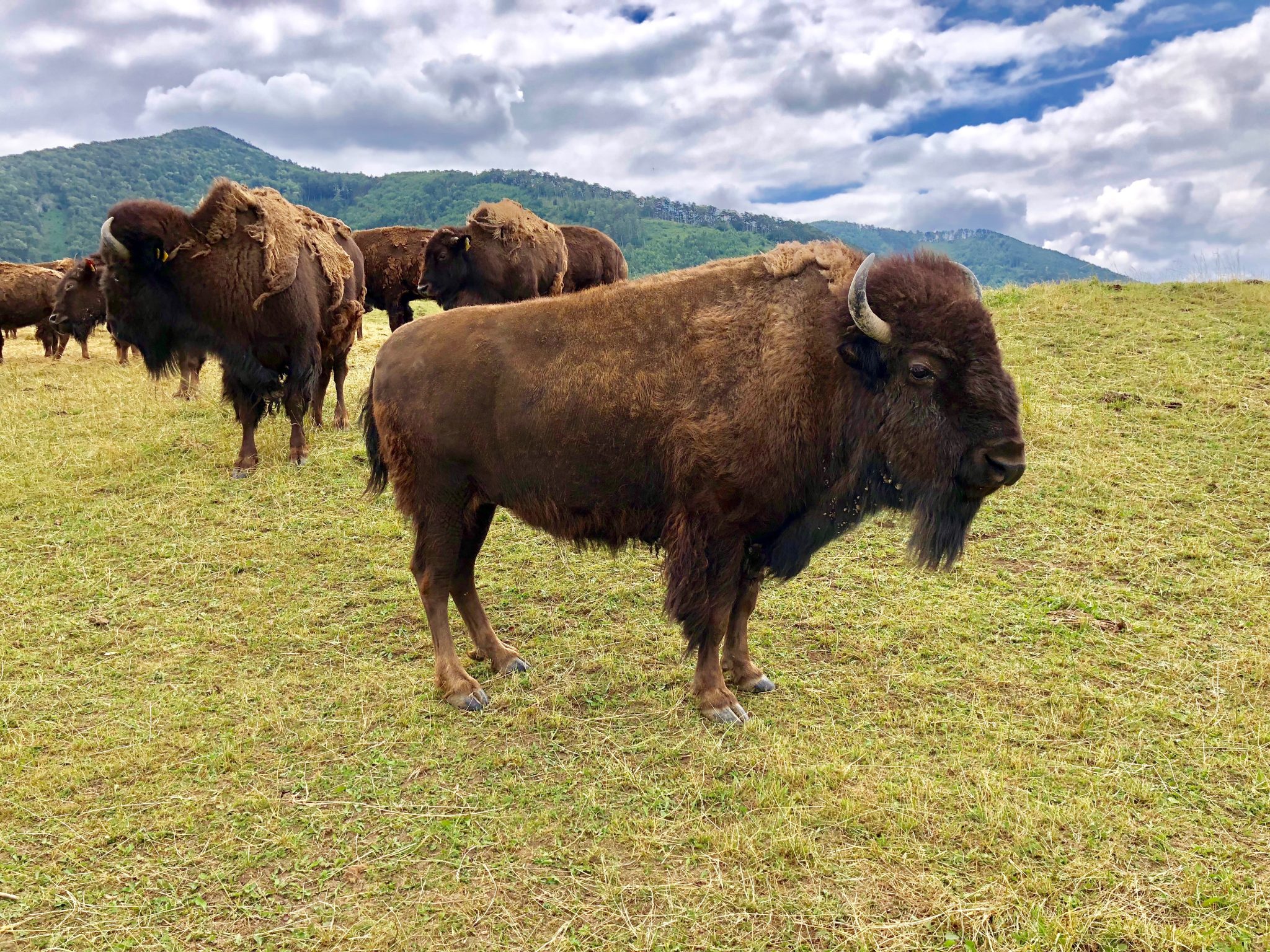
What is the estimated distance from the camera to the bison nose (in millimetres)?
3570

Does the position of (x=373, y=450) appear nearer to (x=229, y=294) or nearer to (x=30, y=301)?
(x=229, y=294)

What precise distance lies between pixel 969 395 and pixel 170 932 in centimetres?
373

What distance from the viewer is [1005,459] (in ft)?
11.7

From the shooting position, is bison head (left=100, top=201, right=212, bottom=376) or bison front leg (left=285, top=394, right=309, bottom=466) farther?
bison front leg (left=285, top=394, right=309, bottom=466)

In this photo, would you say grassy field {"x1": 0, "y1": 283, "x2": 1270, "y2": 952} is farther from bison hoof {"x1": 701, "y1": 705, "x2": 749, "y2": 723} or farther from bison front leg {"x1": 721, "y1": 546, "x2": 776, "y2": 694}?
bison front leg {"x1": 721, "y1": 546, "x2": 776, "y2": 694}

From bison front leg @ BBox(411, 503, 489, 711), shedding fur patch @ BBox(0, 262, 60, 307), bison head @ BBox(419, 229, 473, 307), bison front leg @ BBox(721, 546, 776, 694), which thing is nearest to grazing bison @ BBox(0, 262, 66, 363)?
shedding fur patch @ BBox(0, 262, 60, 307)

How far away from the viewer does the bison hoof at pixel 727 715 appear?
13.1ft

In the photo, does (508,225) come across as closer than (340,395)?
No

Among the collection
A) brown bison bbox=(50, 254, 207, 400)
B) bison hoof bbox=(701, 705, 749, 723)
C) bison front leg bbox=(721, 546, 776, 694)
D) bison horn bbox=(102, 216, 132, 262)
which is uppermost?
bison horn bbox=(102, 216, 132, 262)

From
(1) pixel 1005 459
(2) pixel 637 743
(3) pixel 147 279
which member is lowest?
(2) pixel 637 743

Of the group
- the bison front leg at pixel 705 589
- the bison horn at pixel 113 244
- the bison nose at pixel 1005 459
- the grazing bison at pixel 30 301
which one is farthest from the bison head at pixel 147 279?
the grazing bison at pixel 30 301

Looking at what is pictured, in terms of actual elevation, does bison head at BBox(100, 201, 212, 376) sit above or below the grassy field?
above

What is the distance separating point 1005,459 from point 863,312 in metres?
0.92

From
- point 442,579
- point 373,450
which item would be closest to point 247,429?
point 373,450
